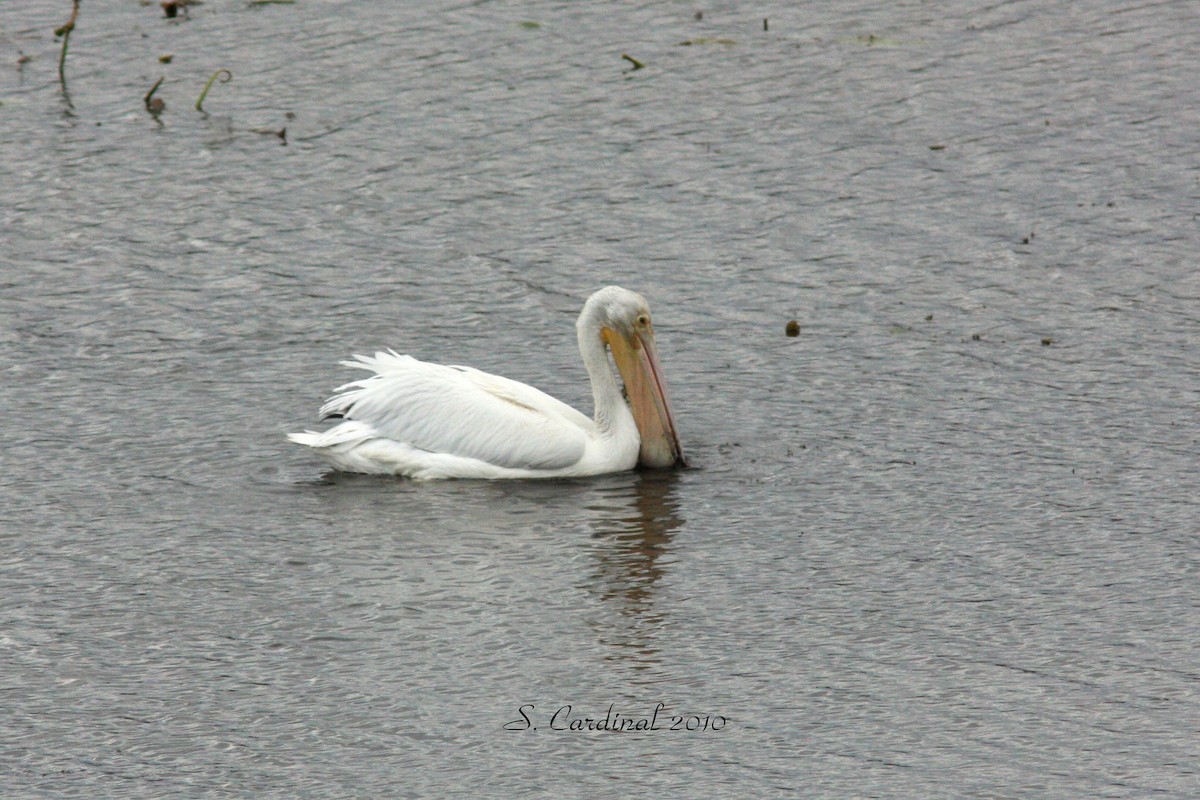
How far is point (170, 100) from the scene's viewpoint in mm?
11633

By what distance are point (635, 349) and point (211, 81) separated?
441 centimetres

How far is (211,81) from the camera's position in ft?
36.1

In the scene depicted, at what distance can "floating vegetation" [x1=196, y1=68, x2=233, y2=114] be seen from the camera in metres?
11.1

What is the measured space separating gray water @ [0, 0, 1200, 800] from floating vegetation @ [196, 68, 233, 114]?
0.13 meters

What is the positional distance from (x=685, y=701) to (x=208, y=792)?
1.43 meters

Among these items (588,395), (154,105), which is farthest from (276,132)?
(588,395)

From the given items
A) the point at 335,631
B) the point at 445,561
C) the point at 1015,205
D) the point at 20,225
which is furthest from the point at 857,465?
the point at 20,225

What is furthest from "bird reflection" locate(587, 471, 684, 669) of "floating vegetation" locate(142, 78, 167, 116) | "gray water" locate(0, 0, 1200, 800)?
"floating vegetation" locate(142, 78, 167, 116)

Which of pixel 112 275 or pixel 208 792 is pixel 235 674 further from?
pixel 112 275

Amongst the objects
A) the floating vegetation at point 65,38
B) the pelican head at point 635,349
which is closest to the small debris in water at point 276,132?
the floating vegetation at point 65,38

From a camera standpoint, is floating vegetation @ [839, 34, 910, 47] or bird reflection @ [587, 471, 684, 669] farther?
floating vegetation @ [839, 34, 910, 47]

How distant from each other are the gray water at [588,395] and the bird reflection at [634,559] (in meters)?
0.02

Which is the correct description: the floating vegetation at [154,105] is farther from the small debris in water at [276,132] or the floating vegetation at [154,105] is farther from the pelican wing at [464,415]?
the pelican wing at [464,415]

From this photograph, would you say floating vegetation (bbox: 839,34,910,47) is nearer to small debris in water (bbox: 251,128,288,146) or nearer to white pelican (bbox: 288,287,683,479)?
small debris in water (bbox: 251,128,288,146)
